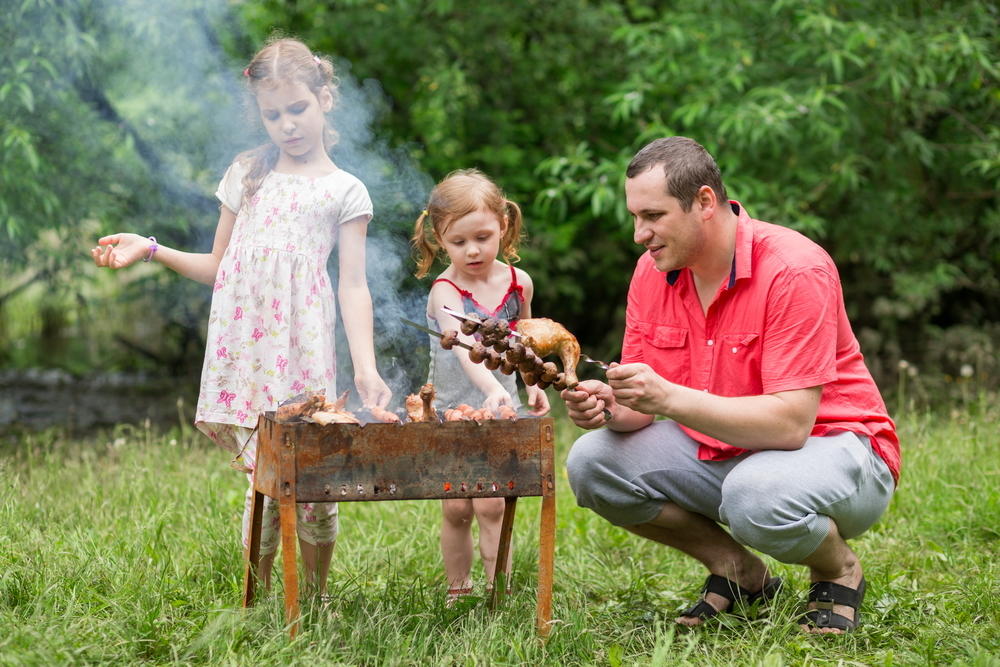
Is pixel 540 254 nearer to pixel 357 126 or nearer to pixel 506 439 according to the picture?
pixel 357 126

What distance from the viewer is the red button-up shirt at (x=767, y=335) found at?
10.5ft

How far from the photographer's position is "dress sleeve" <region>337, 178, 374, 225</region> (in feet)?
11.2

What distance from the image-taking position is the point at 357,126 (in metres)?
4.01

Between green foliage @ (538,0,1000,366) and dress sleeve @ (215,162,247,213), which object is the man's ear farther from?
green foliage @ (538,0,1000,366)

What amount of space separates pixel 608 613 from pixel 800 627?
652 millimetres

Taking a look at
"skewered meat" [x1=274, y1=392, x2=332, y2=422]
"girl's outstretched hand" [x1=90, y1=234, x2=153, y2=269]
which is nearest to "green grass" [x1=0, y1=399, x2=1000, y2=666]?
"skewered meat" [x1=274, y1=392, x2=332, y2=422]

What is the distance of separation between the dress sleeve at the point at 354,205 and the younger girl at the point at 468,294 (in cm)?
25

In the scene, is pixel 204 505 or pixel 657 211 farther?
pixel 204 505

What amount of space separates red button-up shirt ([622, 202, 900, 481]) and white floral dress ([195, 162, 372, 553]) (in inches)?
43.7

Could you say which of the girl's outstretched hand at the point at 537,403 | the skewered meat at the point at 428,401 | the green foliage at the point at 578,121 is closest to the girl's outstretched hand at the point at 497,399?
the girl's outstretched hand at the point at 537,403

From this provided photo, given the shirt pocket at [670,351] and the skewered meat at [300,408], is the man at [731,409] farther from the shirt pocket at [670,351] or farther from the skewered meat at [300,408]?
the skewered meat at [300,408]

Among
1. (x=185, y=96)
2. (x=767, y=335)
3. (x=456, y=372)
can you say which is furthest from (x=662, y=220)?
(x=185, y=96)

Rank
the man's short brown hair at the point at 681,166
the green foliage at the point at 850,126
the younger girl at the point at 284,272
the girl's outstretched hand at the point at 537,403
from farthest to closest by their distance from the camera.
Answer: the green foliage at the point at 850,126
the girl's outstretched hand at the point at 537,403
the younger girl at the point at 284,272
the man's short brown hair at the point at 681,166

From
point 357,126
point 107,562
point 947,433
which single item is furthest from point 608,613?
point 947,433
